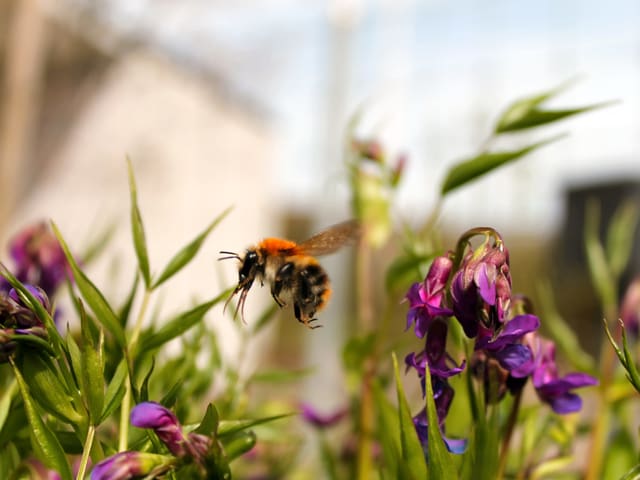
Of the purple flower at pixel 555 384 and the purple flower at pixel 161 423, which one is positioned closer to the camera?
the purple flower at pixel 161 423

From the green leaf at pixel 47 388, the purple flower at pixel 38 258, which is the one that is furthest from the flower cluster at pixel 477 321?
the purple flower at pixel 38 258

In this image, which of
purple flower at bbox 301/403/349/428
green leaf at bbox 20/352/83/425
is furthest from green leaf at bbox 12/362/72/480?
purple flower at bbox 301/403/349/428

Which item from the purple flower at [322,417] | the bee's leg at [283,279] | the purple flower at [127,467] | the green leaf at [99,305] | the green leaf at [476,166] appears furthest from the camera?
the purple flower at [322,417]

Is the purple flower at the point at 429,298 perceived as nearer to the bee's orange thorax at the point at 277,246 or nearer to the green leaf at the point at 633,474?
the green leaf at the point at 633,474

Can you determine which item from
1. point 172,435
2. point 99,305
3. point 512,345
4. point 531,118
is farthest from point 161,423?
point 531,118

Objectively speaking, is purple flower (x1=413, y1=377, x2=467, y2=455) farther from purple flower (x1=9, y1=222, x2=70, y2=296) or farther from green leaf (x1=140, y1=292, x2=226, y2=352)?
purple flower (x1=9, y1=222, x2=70, y2=296)

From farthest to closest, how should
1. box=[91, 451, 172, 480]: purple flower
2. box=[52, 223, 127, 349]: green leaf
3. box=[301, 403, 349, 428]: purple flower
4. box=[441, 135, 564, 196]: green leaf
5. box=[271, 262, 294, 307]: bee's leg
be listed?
box=[301, 403, 349, 428]: purple flower → box=[271, 262, 294, 307]: bee's leg → box=[441, 135, 564, 196]: green leaf → box=[52, 223, 127, 349]: green leaf → box=[91, 451, 172, 480]: purple flower
